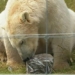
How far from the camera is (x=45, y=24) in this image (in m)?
8.79

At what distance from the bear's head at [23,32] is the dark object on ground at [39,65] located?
25 centimetres

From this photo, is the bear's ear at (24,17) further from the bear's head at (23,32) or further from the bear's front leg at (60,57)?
the bear's front leg at (60,57)

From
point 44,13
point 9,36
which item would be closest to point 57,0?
point 44,13

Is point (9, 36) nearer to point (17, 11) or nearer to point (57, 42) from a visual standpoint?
point (17, 11)

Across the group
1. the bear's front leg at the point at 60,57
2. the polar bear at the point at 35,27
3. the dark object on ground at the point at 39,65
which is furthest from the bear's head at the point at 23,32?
the bear's front leg at the point at 60,57

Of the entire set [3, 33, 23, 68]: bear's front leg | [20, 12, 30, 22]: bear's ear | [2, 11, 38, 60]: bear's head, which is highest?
[20, 12, 30, 22]: bear's ear

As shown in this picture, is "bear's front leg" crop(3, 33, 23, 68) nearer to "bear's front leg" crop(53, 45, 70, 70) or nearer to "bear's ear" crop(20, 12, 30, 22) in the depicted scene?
"bear's front leg" crop(53, 45, 70, 70)

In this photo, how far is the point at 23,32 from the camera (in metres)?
8.29

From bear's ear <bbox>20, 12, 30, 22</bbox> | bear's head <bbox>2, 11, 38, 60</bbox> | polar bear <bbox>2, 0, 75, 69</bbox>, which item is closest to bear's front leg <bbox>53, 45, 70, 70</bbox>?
polar bear <bbox>2, 0, 75, 69</bbox>

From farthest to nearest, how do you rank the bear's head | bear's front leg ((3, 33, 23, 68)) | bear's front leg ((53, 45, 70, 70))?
1. bear's front leg ((3, 33, 23, 68))
2. bear's front leg ((53, 45, 70, 70))
3. the bear's head

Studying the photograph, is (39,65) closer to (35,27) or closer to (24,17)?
(35,27)

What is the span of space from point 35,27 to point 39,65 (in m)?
0.78

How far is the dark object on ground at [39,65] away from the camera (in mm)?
8148

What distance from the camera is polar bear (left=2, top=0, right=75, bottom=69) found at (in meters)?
8.28
